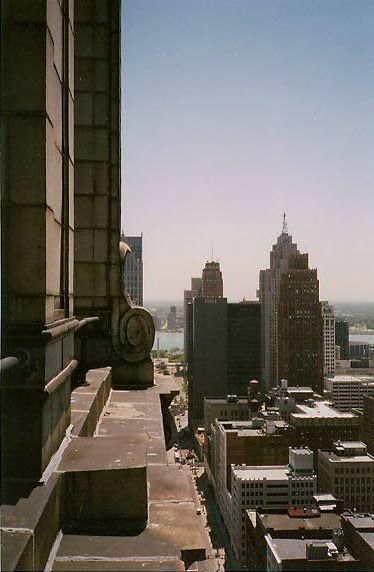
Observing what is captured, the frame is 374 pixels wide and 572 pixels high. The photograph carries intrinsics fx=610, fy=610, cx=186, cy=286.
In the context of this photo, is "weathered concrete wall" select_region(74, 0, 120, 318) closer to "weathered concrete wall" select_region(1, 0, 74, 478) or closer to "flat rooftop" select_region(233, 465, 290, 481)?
"weathered concrete wall" select_region(1, 0, 74, 478)

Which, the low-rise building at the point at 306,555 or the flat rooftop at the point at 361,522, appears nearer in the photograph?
the low-rise building at the point at 306,555

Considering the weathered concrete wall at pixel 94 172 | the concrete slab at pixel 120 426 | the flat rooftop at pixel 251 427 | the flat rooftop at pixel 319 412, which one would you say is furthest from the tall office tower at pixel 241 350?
the concrete slab at pixel 120 426

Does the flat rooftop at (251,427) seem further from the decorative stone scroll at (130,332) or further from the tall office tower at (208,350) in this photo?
the decorative stone scroll at (130,332)

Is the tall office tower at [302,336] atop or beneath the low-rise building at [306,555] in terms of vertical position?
atop

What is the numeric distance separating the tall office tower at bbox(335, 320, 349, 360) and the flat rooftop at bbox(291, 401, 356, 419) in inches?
3672

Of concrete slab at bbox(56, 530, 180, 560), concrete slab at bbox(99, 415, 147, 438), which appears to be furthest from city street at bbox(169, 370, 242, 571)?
concrete slab at bbox(56, 530, 180, 560)

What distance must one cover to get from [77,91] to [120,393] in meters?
5.31

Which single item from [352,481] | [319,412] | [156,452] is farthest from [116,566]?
[319,412]

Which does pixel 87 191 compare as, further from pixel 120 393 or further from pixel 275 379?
pixel 275 379

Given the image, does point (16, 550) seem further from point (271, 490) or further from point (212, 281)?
point (212, 281)

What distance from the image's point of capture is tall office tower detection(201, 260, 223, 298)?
170 m

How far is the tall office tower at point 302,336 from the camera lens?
123 meters

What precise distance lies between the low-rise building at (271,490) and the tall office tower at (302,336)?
6171 cm

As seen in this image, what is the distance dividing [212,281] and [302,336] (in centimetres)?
5211
